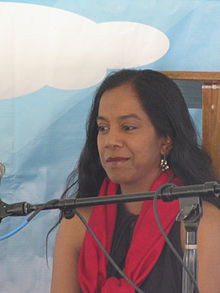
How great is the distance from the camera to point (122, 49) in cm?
210

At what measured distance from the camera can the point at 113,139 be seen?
5.73 ft

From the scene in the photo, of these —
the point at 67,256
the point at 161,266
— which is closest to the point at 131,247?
the point at 161,266

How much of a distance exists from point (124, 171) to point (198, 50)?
1.83 feet

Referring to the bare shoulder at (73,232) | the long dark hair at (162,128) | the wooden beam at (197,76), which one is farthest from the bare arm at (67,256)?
the wooden beam at (197,76)

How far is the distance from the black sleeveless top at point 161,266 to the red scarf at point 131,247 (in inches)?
0.7

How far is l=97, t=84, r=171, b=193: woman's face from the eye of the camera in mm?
1743

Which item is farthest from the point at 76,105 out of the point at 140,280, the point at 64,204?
the point at 64,204

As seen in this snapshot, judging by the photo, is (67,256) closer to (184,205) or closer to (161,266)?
(161,266)

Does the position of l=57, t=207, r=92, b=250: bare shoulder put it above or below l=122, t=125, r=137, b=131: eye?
below

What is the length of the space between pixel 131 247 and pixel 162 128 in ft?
1.13

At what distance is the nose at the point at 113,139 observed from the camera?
1.74m

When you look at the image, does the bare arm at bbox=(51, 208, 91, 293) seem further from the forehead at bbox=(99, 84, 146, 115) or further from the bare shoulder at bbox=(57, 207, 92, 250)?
the forehead at bbox=(99, 84, 146, 115)

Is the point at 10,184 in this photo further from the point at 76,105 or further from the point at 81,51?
the point at 81,51

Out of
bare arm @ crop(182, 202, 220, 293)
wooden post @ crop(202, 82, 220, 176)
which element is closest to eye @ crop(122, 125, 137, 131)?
wooden post @ crop(202, 82, 220, 176)
